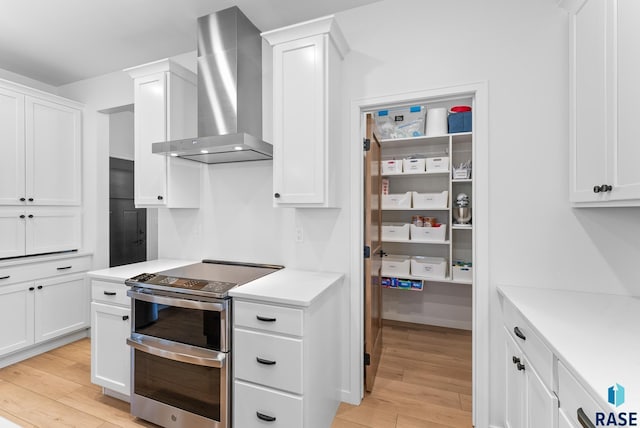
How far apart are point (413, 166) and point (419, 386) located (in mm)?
2101

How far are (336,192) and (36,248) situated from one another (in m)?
2.99

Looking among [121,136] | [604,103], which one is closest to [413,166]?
[604,103]

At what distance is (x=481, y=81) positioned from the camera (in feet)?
5.98

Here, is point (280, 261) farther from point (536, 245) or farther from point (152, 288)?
point (536, 245)

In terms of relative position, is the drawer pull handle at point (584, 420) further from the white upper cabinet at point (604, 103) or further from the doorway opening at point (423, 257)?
the doorway opening at point (423, 257)

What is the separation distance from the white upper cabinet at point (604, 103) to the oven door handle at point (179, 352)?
6.86 ft

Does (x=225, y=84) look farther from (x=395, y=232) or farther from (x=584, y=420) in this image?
(x=584, y=420)

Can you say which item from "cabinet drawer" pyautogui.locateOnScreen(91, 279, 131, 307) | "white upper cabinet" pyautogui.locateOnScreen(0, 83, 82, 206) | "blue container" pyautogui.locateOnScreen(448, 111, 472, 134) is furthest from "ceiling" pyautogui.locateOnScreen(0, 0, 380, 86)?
"cabinet drawer" pyautogui.locateOnScreen(91, 279, 131, 307)

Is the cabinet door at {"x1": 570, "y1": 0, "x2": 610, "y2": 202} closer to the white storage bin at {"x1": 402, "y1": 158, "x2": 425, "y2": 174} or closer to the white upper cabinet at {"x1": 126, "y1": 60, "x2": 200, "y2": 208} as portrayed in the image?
the white storage bin at {"x1": 402, "y1": 158, "x2": 425, "y2": 174}

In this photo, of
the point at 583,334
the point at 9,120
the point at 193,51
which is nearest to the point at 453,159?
the point at 583,334

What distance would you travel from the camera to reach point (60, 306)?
2.93 m

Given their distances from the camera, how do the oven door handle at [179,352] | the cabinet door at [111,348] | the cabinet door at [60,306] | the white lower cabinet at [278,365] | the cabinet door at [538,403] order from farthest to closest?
1. the cabinet door at [60,306]
2. the cabinet door at [111,348]
3. the oven door handle at [179,352]
4. the white lower cabinet at [278,365]
5. the cabinet door at [538,403]

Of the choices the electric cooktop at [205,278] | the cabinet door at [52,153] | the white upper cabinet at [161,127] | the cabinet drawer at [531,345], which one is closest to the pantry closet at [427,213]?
the electric cooktop at [205,278]

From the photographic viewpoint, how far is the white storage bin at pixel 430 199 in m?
3.16
